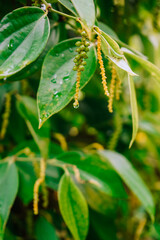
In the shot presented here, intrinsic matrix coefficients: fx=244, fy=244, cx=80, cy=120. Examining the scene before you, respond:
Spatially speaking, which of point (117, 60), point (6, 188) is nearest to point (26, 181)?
point (6, 188)

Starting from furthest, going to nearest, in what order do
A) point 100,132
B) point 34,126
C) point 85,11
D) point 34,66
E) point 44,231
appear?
point 100,132 < point 44,231 < point 34,126 < point 34,66 < point 85,11

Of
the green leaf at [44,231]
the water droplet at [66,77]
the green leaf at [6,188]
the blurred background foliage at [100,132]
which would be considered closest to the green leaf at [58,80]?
the water droplet at [66,77]

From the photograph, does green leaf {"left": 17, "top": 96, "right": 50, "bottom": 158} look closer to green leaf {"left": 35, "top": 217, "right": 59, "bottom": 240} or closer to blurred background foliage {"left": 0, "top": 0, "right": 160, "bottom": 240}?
blurred background foliage {"left": 0, "top": 0, "right": 160, "bottom": 240}

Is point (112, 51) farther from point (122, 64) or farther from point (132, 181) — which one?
point (132, 181)

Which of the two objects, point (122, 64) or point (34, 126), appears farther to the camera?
point (34, 126)

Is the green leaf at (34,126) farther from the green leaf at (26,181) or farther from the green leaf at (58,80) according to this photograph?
the green leaf at (58,80)

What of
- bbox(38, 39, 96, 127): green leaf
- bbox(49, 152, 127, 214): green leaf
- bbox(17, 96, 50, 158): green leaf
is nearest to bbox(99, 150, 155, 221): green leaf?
bbox(49, 152, 127, 214): green leaf
